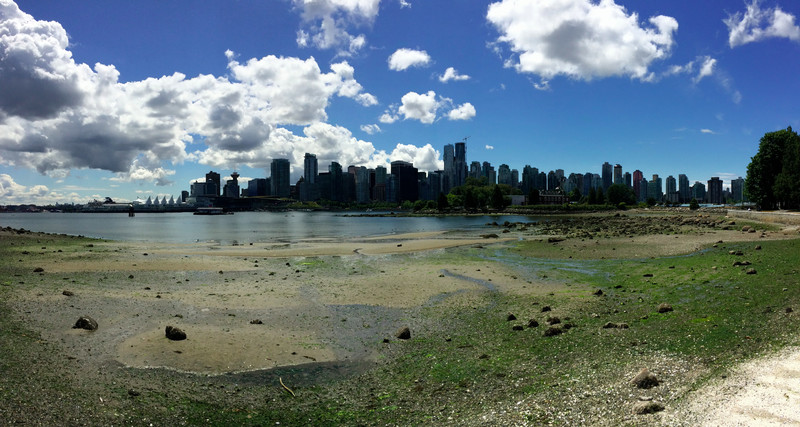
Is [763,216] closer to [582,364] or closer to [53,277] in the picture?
[582,364]

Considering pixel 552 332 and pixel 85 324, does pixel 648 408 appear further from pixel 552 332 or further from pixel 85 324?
pixel 85 324

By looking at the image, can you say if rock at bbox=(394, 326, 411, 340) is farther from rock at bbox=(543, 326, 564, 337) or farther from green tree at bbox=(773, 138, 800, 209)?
green tree at bbox=(773, 138, 800, 209)

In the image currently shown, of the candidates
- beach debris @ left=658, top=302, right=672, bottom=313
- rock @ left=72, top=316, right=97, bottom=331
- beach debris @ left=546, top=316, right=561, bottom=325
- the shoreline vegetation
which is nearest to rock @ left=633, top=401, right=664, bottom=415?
the shoreline vegetation

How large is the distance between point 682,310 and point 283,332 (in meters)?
13.8

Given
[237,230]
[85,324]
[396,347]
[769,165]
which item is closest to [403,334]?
[396,347]

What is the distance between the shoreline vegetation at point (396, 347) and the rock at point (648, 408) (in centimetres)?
5

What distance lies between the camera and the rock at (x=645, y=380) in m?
8.76

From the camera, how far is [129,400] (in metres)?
9.02

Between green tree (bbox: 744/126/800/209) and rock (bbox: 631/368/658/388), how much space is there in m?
93.5

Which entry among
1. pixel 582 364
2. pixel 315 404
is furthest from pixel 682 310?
pixel 315 404

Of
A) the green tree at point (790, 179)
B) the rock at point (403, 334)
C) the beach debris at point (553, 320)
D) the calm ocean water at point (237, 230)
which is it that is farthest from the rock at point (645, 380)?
the green tree at point (790, 179)

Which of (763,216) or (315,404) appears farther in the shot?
(763,216)

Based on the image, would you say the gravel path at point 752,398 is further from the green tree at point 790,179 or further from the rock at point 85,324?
the green tree at point 790,179

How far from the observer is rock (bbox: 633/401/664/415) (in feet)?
25.4
